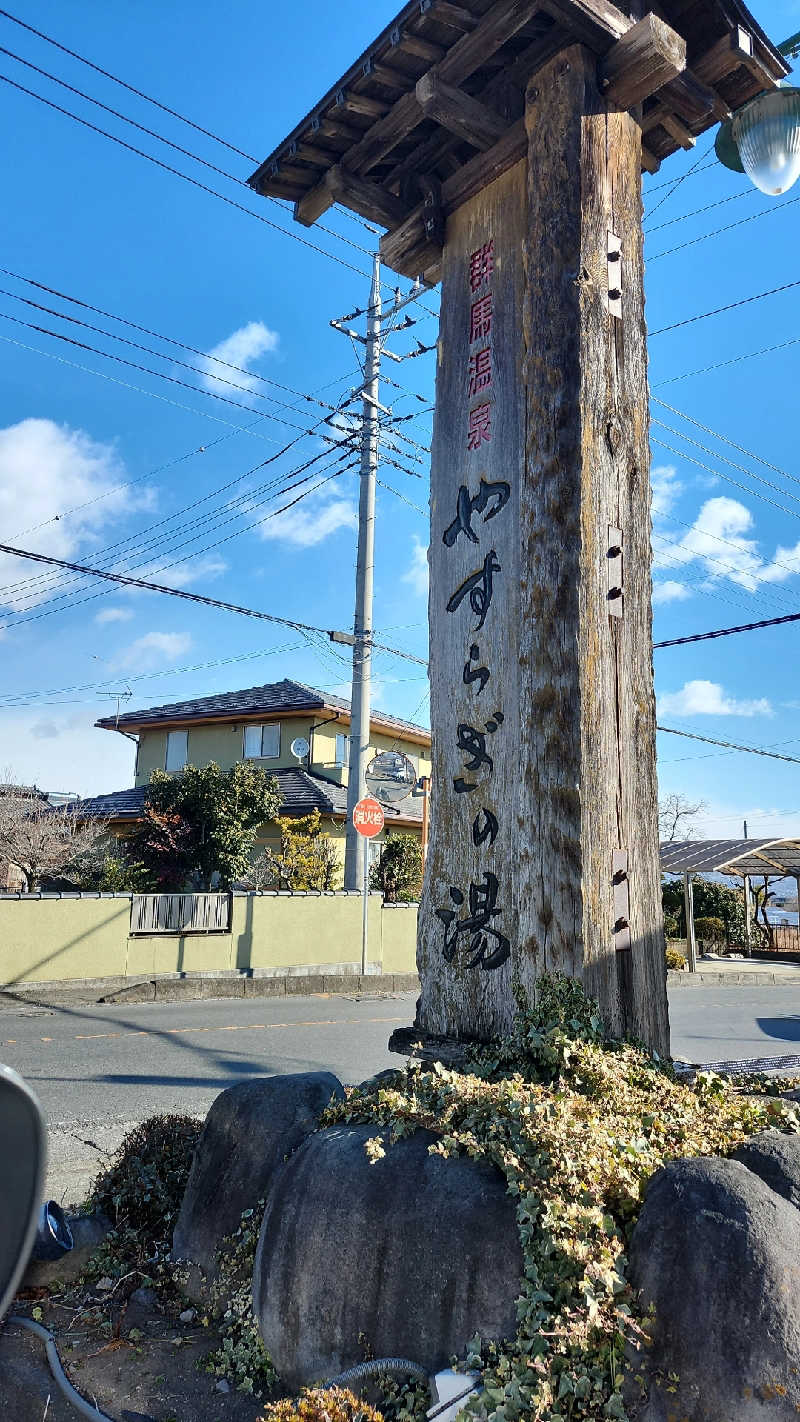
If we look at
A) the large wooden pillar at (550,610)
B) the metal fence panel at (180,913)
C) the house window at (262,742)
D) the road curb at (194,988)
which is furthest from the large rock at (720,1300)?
the house window at (262,742)

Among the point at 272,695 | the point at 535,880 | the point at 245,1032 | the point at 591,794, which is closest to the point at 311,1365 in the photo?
the point at 535,880

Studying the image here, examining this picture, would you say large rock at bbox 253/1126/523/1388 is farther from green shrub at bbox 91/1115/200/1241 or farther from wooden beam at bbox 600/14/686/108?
wooden beam at bbox 600/14/686/108

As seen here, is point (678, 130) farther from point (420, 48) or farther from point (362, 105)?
point (362, 105)

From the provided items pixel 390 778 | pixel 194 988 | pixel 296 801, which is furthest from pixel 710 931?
pixel 194 988

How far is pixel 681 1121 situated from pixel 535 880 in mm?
1054

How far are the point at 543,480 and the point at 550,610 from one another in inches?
22.7

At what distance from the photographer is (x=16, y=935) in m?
14.0

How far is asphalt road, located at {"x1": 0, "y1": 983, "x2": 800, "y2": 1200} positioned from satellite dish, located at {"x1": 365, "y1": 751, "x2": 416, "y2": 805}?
4864 mm

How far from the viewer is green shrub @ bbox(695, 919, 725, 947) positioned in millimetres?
28766

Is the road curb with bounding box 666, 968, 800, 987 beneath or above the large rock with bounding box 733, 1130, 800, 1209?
beneath

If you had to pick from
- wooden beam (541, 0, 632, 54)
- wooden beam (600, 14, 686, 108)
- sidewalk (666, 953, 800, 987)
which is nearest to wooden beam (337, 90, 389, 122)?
wooden beam (541, 0, 632, 54)

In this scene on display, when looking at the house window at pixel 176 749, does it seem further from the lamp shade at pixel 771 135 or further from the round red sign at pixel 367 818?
the lamp shade at pixel 771 135

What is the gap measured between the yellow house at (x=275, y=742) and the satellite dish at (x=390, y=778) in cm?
376

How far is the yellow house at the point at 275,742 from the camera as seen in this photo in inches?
1012
